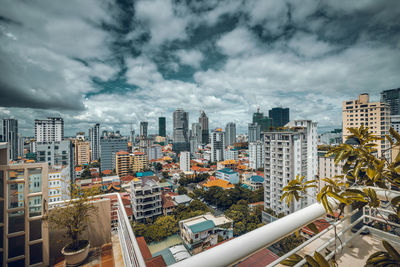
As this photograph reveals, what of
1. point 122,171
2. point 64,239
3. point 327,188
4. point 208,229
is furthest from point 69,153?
point 327,188

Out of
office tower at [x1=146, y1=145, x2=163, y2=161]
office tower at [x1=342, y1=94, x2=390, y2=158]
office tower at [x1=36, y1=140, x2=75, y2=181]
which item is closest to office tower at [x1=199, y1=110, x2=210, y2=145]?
office tower at [x1=146, y1=145, x2=163, y2=161]

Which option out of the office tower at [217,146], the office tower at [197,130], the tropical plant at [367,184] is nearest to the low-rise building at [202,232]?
the tropical plant at [367,184]

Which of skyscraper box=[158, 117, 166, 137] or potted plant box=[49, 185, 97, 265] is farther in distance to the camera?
skyscraper box=[158, 117, 166, 137]

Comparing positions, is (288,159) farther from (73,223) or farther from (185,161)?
(185,161)

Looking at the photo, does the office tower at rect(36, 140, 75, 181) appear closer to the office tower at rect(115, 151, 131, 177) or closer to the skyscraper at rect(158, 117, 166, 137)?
the office tower at rect(115, 151, 131, 177)

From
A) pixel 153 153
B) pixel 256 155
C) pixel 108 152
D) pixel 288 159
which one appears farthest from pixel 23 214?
pixel 153 153

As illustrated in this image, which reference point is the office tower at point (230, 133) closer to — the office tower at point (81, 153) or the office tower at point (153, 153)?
the office tower at point (153, 153)

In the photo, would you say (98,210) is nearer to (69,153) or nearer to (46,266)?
(46,266)
